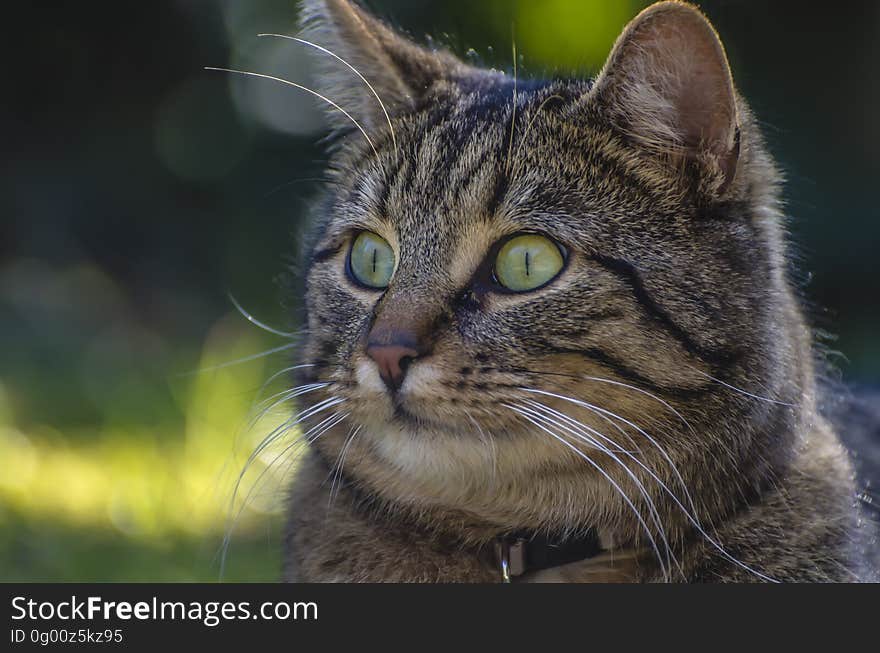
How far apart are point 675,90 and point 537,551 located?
95 cm

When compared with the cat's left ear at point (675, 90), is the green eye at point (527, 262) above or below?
below

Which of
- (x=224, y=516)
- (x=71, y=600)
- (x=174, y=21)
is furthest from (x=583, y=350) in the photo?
(x=174, y=21)

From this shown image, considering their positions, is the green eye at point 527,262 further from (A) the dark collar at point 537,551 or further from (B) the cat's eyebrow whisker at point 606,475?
(A) the dark collar at point 537,551

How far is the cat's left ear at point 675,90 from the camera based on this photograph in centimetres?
179

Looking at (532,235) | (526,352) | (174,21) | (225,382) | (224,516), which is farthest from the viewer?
(174,21)

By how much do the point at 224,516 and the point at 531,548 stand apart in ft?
5.13

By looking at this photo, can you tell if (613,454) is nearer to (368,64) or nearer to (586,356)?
(586,356)

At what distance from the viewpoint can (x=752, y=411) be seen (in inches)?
70.1

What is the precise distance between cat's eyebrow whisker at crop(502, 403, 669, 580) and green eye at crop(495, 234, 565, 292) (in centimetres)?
26

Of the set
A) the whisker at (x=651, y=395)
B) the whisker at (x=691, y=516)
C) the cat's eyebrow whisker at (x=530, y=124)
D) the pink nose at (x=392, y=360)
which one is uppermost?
the cat's eyebrow whisker at (x=530, y=124)

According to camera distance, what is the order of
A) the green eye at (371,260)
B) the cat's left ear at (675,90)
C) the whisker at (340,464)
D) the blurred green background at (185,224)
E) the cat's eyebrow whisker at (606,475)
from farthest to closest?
the blurred green background at (185,224) → the green eye at (371,260) → the whisker at (340,464) → the cat's left ear at (675,90) → the cat's eyebrow whisker at (606,475)

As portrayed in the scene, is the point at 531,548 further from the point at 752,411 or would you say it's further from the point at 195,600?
the point at 195,600

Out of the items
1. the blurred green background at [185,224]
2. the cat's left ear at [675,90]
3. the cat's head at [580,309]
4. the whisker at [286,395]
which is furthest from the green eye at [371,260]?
the cat's left ear at [675,90]

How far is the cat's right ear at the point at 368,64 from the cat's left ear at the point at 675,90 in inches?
21.0
